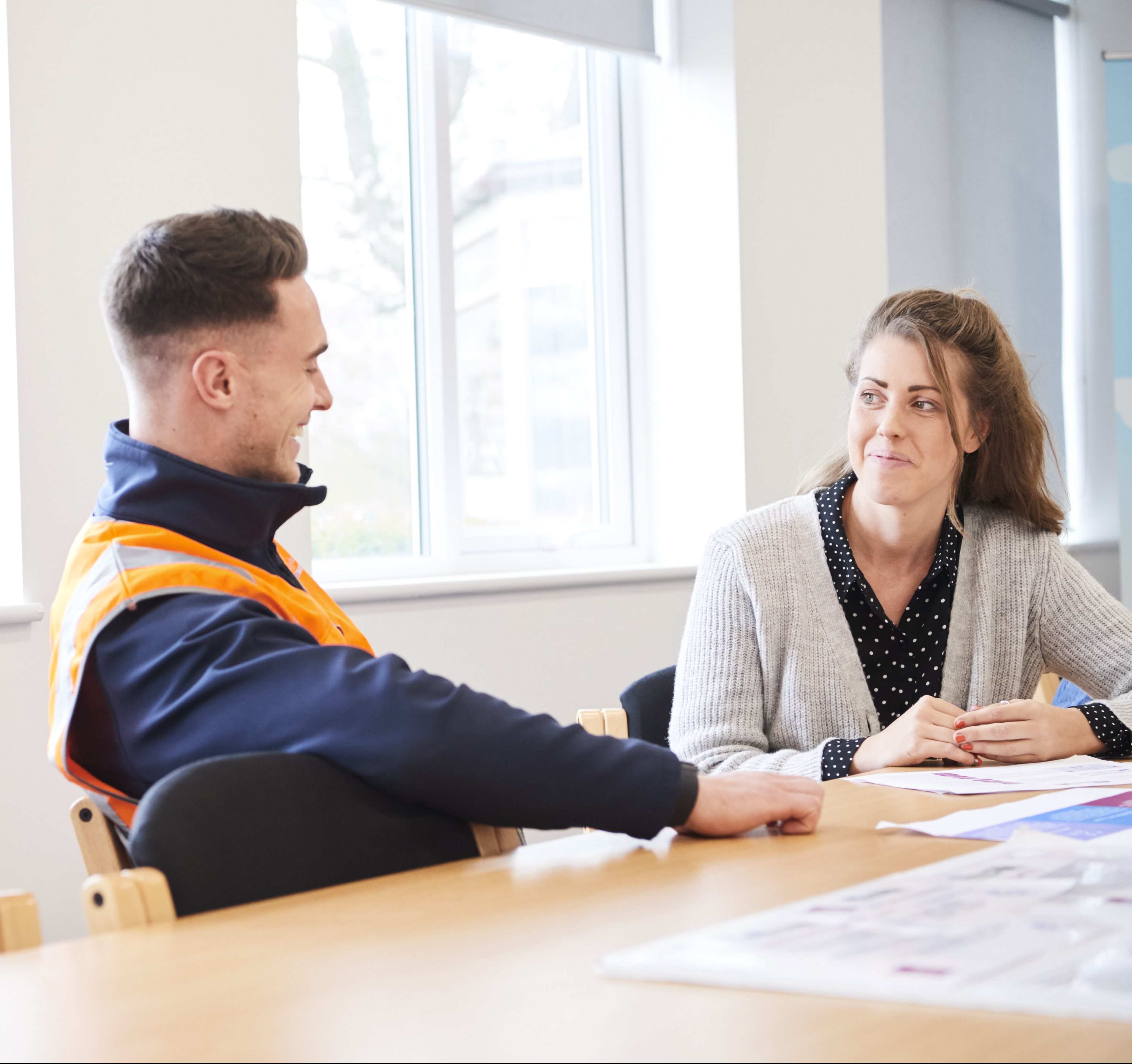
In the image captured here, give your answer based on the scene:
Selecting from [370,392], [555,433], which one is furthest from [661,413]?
[370,392]

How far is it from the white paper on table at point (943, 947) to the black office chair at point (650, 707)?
3.39 ft

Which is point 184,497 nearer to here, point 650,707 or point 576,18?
point 650,707

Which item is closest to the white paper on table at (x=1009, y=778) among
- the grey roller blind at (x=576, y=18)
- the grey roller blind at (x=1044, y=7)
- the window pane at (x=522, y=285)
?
the window pane at (x=522, y=285)

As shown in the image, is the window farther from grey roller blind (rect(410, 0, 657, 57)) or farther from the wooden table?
the wooden table

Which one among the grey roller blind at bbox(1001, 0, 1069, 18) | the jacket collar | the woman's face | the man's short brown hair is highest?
the grey roller blind at bbox(1001, 0, 1069, 18)

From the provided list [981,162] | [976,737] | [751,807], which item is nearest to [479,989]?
[751,807]

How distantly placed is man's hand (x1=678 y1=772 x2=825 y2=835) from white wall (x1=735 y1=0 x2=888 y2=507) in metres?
2.71

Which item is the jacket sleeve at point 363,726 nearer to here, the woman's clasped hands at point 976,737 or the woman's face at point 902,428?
the woman's clasped hands at point 976,737

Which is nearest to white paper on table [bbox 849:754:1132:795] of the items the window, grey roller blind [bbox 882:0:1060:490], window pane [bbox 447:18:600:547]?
the window

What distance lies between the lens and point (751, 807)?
1.16 m

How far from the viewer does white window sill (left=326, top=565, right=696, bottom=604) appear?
3033 mm

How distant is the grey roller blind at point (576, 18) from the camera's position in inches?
135

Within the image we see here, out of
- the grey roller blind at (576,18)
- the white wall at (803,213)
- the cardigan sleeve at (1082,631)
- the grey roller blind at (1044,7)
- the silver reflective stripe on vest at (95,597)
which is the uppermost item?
the grey roller blind at (1044,7)

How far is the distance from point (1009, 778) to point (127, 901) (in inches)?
36.9
